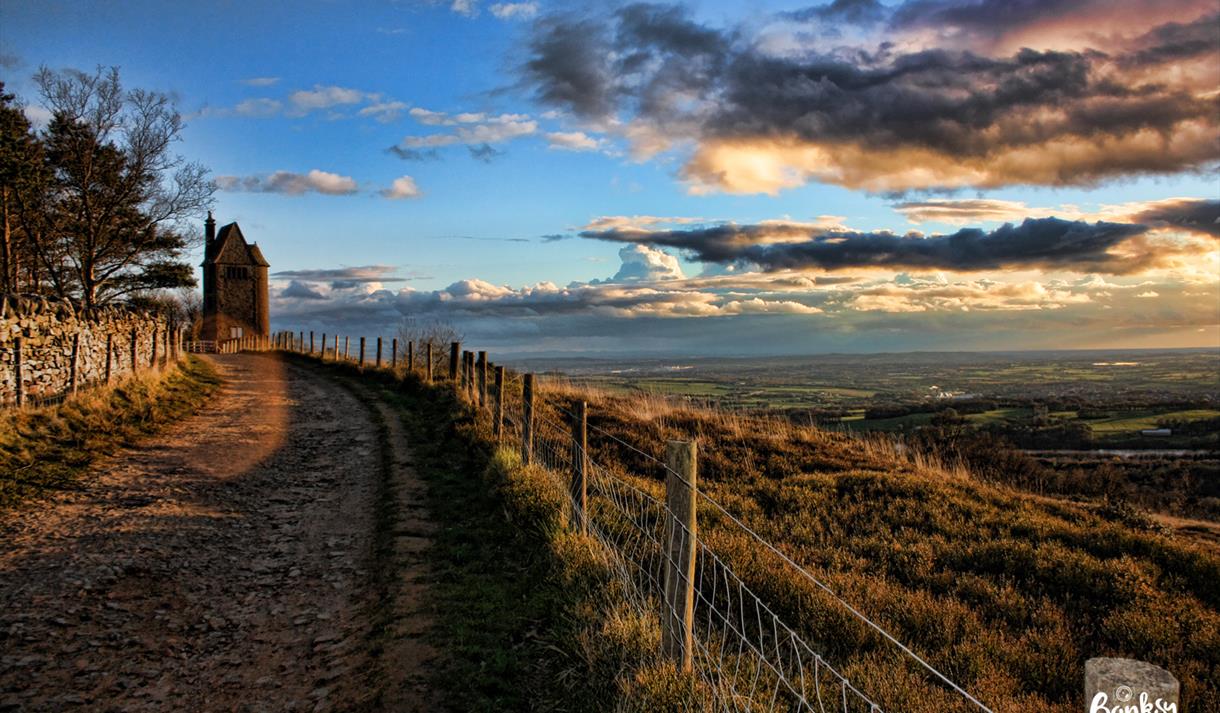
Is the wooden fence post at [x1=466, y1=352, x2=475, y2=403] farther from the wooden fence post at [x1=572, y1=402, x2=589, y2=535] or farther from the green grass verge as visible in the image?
the wooden fence post at [x1=572, y1=402, x2=589, y2=535]

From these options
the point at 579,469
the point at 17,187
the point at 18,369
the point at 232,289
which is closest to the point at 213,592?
the point at 579,469

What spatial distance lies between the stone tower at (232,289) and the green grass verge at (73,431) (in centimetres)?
4975

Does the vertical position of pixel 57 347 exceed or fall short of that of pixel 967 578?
it exceeds it

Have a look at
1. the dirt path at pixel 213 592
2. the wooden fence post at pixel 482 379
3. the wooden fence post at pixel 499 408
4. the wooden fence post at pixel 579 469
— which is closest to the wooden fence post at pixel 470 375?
the wooden fence post at pixel 482 379

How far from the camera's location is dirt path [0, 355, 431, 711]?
16.6 feet

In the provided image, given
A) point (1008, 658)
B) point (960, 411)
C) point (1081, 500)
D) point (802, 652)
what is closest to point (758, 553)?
point (802, 652)

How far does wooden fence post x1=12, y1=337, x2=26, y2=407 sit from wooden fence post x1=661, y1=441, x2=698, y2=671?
15.1 m

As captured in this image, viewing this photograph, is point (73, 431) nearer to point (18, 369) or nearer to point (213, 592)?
point (18, 369)

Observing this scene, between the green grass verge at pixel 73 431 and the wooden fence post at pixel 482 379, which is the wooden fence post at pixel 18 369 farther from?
the wooden fence post at pixel 482 379

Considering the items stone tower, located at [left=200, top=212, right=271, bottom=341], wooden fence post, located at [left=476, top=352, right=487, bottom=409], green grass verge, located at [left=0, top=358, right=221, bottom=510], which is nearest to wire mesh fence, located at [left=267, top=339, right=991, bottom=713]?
wooden fence post, located at [left=476, top=352, right=487, bottom=409]

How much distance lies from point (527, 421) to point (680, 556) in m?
6.30

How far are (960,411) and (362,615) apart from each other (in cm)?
3480

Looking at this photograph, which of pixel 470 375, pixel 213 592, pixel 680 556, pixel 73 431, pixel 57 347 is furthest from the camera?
pixel 470 375

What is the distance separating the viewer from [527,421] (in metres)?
10.6
